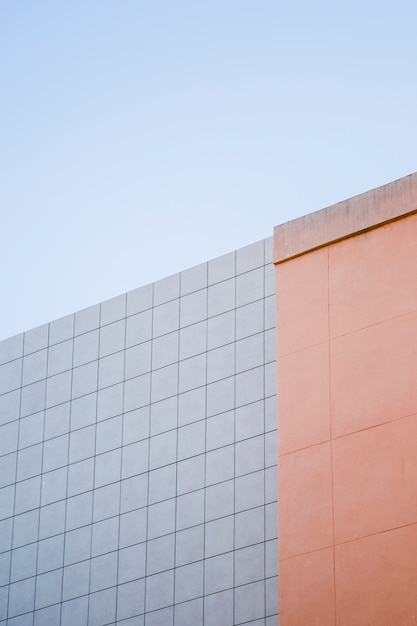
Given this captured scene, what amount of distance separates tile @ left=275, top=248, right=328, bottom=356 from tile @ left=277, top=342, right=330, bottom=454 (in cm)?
13

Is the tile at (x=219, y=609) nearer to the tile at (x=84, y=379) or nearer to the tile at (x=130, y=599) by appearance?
the tile at (x=130, y=599)

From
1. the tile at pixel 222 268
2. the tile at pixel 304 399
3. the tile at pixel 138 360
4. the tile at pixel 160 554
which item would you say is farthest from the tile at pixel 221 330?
the tile at pixel 304 399

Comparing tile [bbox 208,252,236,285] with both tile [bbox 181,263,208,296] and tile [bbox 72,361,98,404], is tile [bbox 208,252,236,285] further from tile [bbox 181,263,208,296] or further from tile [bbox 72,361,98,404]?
tile [bbox 72,361,98,404]

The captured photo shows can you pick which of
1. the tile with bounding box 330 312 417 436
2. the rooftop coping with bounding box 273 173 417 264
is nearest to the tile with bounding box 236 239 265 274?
the rooftop coping with bounding box 273 173 417 264

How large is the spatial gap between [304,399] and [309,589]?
5.79 ft

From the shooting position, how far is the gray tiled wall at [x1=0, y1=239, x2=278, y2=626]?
24.0m

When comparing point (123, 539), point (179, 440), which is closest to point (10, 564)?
point (123, 539)

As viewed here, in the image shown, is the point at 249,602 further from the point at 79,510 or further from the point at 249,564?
the point at 79,510

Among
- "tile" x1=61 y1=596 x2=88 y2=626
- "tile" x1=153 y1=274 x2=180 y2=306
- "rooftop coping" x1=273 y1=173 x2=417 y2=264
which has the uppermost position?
"rooftop coping" x1=273 y1=173 x2=417 y2=264

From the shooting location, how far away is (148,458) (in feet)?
85.8

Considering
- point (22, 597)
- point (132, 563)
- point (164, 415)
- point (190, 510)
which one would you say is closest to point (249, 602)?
point (190, 510)

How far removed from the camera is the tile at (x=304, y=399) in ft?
40.1

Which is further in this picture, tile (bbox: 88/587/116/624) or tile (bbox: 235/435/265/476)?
tile (bbox: 88/587/116/624)

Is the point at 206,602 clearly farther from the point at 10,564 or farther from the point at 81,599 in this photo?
the point at 10,564
